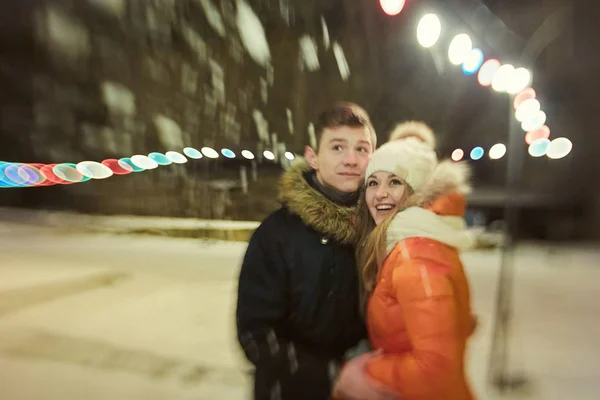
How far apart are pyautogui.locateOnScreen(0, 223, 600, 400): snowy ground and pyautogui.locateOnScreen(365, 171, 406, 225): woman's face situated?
247cm

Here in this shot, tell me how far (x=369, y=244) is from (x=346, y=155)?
0.97 ft

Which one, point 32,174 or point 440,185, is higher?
point 32,174

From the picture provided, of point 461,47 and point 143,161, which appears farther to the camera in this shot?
point 143,161

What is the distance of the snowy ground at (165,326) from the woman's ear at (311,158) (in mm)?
2351

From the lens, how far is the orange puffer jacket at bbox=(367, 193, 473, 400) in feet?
4.37

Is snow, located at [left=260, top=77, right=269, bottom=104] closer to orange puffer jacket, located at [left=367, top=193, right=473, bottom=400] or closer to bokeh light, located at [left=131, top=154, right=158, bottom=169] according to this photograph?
bokeh light, located at [left=131, top=154, right=158, bottom=169]

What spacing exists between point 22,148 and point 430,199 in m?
17.6

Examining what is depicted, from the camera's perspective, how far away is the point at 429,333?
4.34 ft

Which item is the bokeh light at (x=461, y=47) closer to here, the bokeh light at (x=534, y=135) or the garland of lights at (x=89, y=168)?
the bokeh light at (x=534, y=135)

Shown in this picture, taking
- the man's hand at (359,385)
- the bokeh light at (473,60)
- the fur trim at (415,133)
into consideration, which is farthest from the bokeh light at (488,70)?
the man's hand at (359,385)

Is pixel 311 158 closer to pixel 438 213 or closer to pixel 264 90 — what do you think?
pixel 438 213

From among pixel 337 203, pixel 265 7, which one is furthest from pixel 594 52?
pixel 337 203

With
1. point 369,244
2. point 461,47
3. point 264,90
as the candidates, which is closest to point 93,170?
point 264,90

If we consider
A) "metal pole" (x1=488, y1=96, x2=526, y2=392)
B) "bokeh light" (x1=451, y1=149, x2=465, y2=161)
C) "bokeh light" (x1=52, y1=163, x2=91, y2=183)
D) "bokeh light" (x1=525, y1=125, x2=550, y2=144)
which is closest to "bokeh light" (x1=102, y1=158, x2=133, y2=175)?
"bokeh light" (x1=52, y1=163, x2=91, y2=183)
